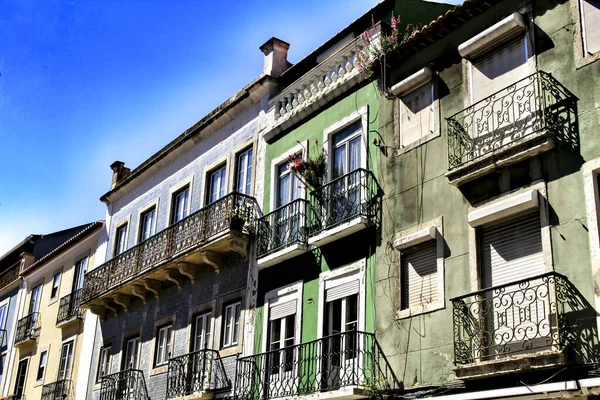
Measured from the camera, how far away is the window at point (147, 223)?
23469 millimetres

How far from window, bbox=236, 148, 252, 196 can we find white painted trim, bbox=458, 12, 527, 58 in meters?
7.26

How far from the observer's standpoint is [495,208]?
12.0 m

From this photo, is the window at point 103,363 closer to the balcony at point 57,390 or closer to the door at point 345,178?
the balcony at point 57,390

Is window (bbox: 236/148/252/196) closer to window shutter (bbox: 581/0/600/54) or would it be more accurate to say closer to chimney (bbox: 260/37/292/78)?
chimney (bbox: 260/37/292/78)

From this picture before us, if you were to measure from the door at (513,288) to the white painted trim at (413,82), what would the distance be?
3.41m

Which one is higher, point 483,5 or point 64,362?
point 483,5

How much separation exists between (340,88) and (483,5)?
4029mm

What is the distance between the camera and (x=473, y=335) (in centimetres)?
1155

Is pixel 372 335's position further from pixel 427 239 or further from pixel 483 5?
pixel 483 5

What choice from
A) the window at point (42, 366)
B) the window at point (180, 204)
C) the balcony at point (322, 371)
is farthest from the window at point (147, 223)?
the balcony at point (322, 371)

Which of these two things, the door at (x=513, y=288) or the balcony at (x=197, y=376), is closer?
the door at (x=513, y=288)

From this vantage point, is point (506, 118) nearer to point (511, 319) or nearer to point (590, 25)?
point (590, 25)

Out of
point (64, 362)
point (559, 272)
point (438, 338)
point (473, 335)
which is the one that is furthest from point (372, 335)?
point (64, 362)

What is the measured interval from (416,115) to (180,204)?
9.55 m
